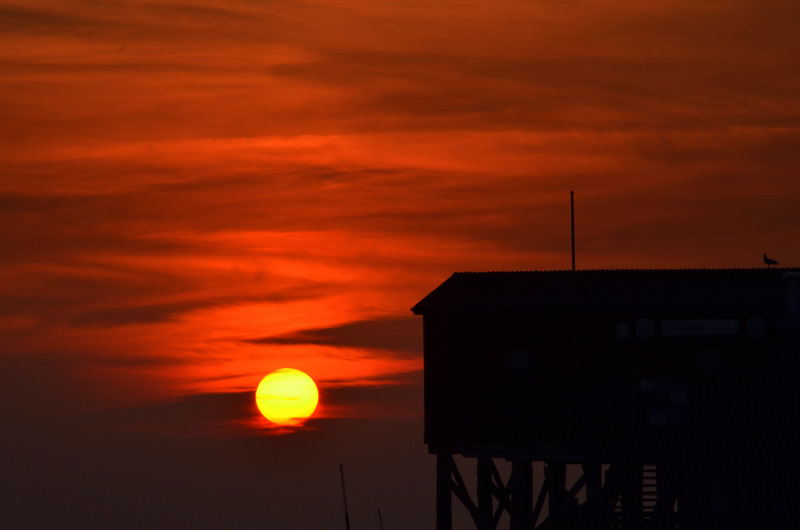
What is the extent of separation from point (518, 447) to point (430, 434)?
2.50 metres

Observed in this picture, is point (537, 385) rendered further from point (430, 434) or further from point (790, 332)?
point (790, 332)

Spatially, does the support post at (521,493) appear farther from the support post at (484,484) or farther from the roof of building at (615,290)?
the roof of building at (615,290)

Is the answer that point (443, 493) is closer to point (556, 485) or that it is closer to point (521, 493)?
point (521, 493)

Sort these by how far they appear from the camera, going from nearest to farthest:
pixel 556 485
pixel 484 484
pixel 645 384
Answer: pixel 645 384 < pixel 484 484 < pixel 556 485

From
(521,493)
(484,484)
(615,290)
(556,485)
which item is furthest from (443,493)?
(615,290)

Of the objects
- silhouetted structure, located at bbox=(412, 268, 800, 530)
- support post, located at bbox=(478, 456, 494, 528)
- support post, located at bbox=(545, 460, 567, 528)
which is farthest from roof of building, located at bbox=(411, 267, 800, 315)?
support post, located at bbox=(545, 460, 567, 528)

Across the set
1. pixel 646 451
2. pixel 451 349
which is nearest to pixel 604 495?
pixel 646 451

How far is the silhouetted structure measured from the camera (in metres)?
57.3

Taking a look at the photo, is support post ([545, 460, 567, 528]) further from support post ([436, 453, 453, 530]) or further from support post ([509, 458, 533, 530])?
support post ([436, 453, 453, 530])

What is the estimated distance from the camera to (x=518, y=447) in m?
57.8

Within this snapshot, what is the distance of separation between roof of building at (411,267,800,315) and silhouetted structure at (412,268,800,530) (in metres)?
0.05

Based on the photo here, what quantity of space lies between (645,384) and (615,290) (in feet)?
9.05

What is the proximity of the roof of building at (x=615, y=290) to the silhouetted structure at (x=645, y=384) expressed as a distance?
0.05m

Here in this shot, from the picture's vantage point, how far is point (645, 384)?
2270 inches
